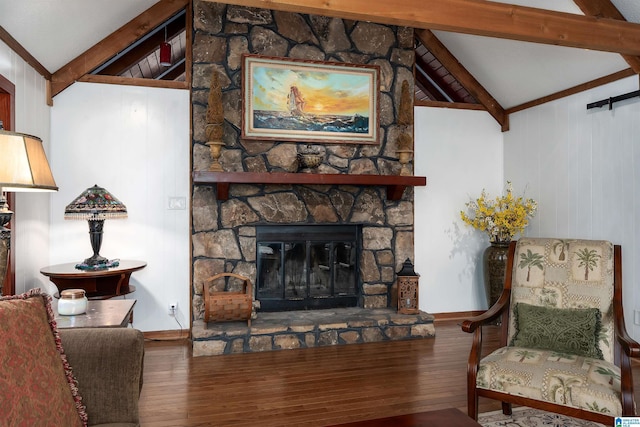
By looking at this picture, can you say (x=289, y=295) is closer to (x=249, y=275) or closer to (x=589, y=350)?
(x=249, y=275)

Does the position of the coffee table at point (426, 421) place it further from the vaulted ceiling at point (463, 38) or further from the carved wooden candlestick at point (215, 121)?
the carved wooden candlestick at point (215, 121)

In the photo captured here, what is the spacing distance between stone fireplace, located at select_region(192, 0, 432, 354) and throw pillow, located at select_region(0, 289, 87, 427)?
233 centimetres

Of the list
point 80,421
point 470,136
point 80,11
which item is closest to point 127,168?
point 80,11

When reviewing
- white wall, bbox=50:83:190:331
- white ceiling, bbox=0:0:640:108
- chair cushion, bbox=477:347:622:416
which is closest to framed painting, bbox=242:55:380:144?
white wall, bbox=50:83:190:331

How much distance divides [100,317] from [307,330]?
206 cm

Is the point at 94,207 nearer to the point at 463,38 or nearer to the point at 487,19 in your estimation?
the point at 487,19

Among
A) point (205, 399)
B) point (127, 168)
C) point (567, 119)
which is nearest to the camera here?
point (205, 399)

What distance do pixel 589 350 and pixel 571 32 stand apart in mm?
2054

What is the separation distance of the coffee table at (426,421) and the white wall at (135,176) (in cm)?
298

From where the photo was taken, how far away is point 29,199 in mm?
3449

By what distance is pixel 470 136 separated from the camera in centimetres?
511

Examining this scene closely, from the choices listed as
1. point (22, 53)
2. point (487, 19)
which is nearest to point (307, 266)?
point (487, 19)

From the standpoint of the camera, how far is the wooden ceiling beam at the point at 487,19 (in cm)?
258

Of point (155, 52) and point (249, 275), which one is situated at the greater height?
point (155, 52)
